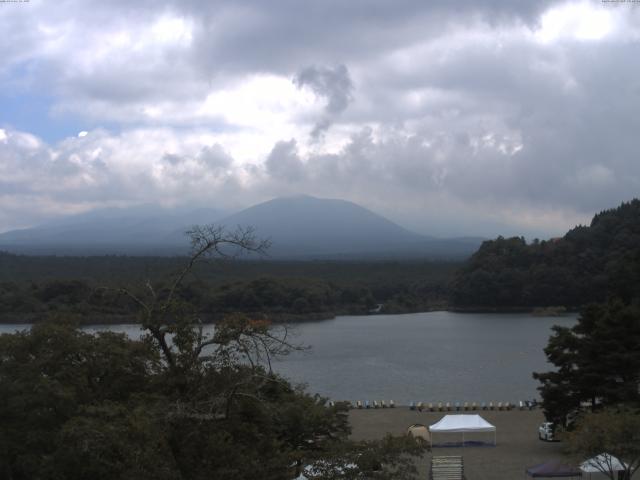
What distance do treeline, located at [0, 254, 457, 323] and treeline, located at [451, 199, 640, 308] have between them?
3791 millimetres

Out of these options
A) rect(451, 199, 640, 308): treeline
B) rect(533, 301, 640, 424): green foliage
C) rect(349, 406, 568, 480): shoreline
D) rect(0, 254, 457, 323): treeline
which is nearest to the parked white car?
rect(349, 406, 568, 480): shoreline

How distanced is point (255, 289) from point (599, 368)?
31.9 metres

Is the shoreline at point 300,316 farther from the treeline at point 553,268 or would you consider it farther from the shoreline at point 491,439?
the shoreline at point 491,439

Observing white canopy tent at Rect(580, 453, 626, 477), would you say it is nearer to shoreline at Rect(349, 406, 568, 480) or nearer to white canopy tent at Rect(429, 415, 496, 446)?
shoreline at Rect(349, 406, 568, 480)

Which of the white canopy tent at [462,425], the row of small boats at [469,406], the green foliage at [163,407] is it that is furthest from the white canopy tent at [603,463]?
the row of small boats at [469,406]

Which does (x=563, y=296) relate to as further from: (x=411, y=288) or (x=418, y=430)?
(x=418, y=430)

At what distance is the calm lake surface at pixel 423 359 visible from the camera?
69.8 ft

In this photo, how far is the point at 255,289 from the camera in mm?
42844

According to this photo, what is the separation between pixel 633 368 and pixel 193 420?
8.83 metres

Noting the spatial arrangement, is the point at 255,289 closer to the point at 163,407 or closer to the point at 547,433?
the point at 547,433

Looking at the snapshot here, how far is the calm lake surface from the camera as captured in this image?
69.8 ft

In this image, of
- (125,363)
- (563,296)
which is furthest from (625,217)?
(125,363)

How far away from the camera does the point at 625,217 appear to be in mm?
48156

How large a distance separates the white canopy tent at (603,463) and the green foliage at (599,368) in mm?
3140
